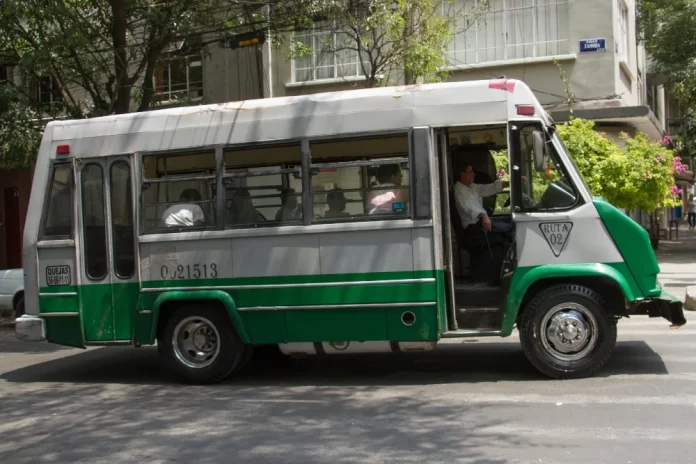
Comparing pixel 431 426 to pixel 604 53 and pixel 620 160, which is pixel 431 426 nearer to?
pixel 620 160

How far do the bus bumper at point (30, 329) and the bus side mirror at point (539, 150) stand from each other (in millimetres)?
5386

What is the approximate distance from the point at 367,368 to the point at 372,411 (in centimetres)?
222

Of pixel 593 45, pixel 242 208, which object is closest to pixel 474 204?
pixel 242 208

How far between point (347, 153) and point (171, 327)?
102 inches

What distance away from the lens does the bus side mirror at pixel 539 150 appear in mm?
7902

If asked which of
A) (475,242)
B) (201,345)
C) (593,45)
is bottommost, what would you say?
(201,345)

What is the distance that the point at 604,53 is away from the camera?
1925 cm

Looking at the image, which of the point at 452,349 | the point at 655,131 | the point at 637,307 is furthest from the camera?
the point at 655,131

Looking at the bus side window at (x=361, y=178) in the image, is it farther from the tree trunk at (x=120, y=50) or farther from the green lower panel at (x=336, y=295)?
the tree trunk at (x=120, y=50)

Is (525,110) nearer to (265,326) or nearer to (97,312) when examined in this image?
(265,326)

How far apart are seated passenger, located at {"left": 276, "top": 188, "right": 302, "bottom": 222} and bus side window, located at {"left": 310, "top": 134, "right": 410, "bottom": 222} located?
0.21 meters

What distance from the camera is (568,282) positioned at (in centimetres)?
805

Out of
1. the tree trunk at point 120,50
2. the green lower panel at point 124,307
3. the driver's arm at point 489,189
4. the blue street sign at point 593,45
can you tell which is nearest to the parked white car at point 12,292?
the tree trunk at point 120,50

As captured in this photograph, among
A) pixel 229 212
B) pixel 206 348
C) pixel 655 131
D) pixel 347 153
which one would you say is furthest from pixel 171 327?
pixel 655 131
